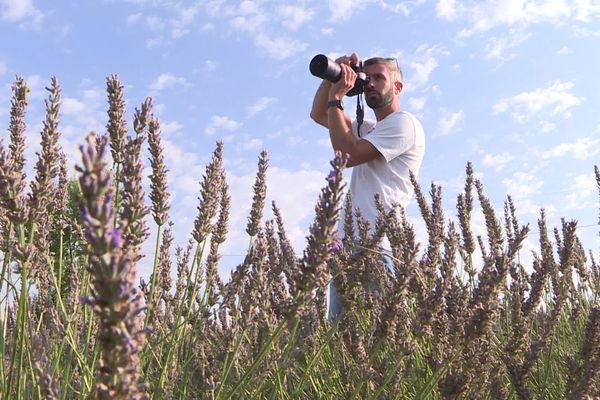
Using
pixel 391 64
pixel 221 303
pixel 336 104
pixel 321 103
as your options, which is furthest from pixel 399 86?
pixel 221 303

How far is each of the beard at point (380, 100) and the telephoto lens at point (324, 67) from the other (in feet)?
1.11

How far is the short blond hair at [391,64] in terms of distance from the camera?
3606mm

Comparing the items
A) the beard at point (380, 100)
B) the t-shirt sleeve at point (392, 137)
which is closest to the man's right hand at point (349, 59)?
the beard at point (380, 100)

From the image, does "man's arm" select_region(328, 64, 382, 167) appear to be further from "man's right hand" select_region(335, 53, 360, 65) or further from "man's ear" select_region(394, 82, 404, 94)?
"man's ear" select_region(394, 82, 404, 94)

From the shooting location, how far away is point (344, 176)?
922 mm

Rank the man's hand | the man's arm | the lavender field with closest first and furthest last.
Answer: the lavender field < the man's arm < the man's hand

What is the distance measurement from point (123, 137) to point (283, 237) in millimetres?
1656

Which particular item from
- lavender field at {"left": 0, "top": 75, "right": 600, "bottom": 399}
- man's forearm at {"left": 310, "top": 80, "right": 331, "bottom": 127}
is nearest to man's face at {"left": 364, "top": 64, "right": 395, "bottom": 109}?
man's forearm at {"left": 310, "top": 80, "right": 331, "bottom": 127}

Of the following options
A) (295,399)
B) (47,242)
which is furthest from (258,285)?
(47,242)

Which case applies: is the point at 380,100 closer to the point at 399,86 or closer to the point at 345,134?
the point at 399,86

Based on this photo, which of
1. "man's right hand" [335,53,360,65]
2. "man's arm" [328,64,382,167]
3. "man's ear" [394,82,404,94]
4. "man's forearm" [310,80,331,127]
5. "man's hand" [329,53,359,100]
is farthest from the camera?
"man's forearm" [310,80,331,127]

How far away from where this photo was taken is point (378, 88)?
11.6 feet

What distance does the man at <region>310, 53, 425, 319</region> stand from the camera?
316 centimetres

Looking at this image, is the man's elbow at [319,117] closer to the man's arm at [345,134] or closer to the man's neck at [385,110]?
the man's neck at [385,110]
